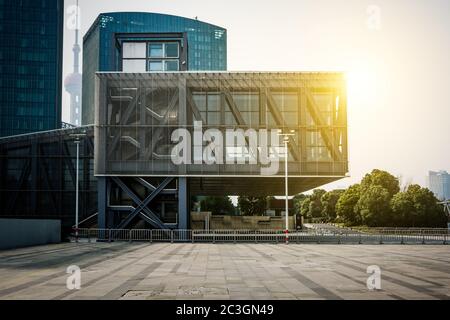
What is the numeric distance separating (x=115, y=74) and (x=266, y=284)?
42023mm

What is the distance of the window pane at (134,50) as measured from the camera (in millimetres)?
60219

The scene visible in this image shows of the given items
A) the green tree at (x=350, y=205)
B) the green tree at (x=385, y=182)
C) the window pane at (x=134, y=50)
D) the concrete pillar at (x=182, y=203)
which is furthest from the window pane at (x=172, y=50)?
the green tree at (x=350, y=205)

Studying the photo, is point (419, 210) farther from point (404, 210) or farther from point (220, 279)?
point (220, 279)

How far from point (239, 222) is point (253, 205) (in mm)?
31936

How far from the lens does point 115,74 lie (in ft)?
177

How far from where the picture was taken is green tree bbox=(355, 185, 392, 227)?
89062 mm

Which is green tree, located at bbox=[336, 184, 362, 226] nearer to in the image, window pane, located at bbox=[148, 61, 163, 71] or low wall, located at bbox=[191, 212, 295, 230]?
low wall, located at bbox=[191, 212, 295, 230]

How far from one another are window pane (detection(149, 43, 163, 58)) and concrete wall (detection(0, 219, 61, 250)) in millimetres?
25174

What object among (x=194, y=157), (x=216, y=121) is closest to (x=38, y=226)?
(x=194, y=157)

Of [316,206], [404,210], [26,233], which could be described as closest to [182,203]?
[26,233]

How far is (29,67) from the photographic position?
14800cm

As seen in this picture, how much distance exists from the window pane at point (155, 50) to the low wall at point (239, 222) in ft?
133

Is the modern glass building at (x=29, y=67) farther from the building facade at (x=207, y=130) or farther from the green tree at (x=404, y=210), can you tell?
the green tree at (x=404, y=210)
